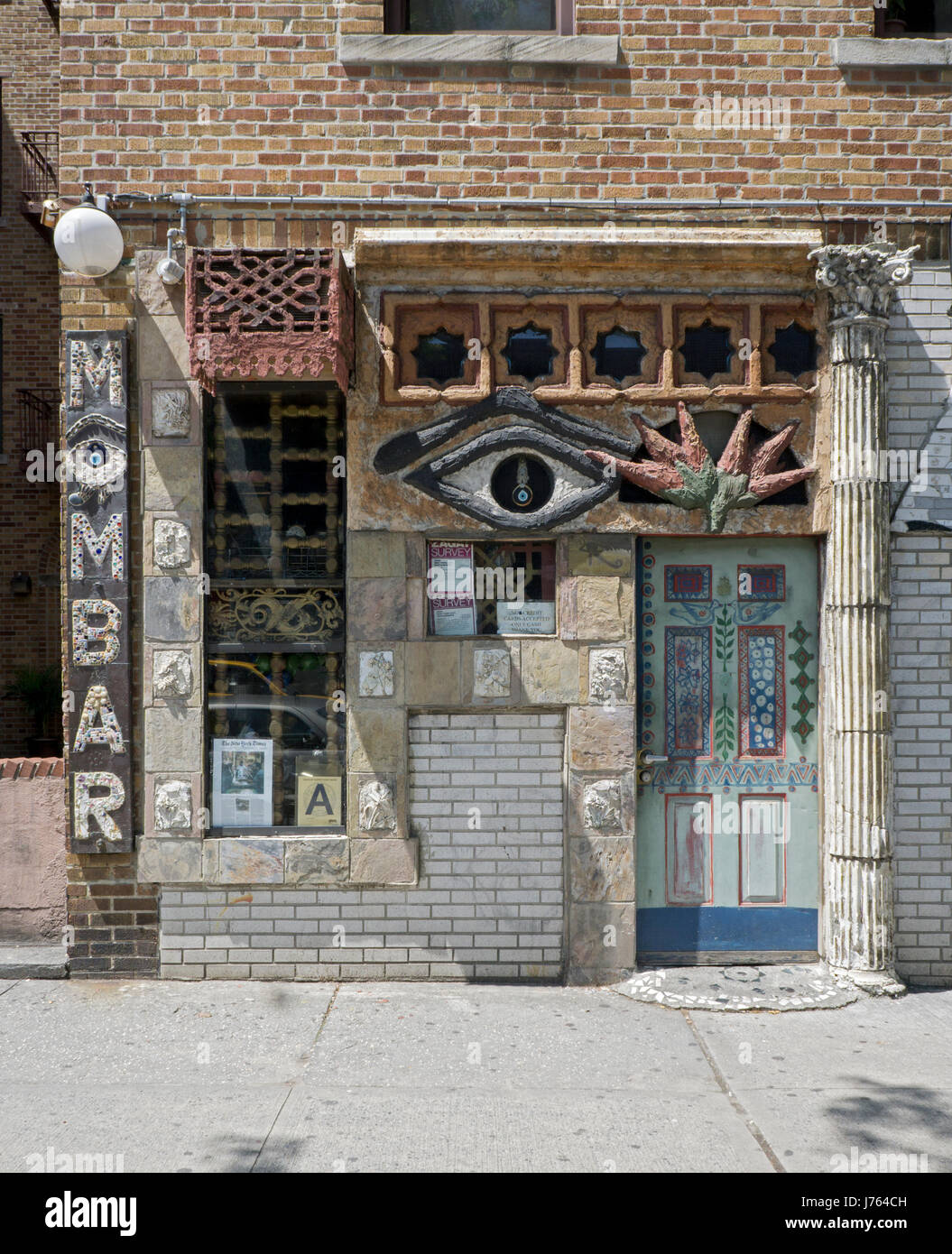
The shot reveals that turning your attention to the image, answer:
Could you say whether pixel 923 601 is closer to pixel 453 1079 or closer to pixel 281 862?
pixel 453 1079

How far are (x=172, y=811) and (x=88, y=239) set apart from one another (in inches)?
133

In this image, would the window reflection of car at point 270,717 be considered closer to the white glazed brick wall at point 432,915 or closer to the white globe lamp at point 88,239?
the white glazed brick wall at point 432,915

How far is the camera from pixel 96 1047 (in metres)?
4.89

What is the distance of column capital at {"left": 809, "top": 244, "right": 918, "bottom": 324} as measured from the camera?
5.67m

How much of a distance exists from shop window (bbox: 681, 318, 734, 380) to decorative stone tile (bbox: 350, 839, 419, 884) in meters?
3.41

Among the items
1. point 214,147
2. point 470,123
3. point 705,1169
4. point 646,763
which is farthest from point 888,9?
point 705,1169

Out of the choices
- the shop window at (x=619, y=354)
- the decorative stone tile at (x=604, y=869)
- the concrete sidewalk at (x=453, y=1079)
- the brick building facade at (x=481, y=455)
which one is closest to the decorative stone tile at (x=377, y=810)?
the brick building facade at (x=481, y=455)

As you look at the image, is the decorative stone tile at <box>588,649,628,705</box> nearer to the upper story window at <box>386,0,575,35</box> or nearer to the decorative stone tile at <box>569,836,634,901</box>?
the decorative stone tile at <box>569,836,634,901</box>

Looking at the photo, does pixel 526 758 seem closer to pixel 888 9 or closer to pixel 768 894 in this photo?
pixel 768 894

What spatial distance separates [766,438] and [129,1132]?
5017 millimetres

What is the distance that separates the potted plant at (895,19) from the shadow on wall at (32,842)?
23.1 ft

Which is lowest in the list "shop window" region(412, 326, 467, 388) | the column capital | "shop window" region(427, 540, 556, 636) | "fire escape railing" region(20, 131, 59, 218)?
"shop window" region(427, 540, 556, 636)

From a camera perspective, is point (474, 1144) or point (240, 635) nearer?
point (474, 1144)

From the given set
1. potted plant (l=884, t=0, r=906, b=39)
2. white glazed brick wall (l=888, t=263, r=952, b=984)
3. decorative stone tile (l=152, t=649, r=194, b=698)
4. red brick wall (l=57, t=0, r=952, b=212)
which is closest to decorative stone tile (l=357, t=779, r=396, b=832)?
decorative stone tile (l=152, t=649, r=194, b=698)
